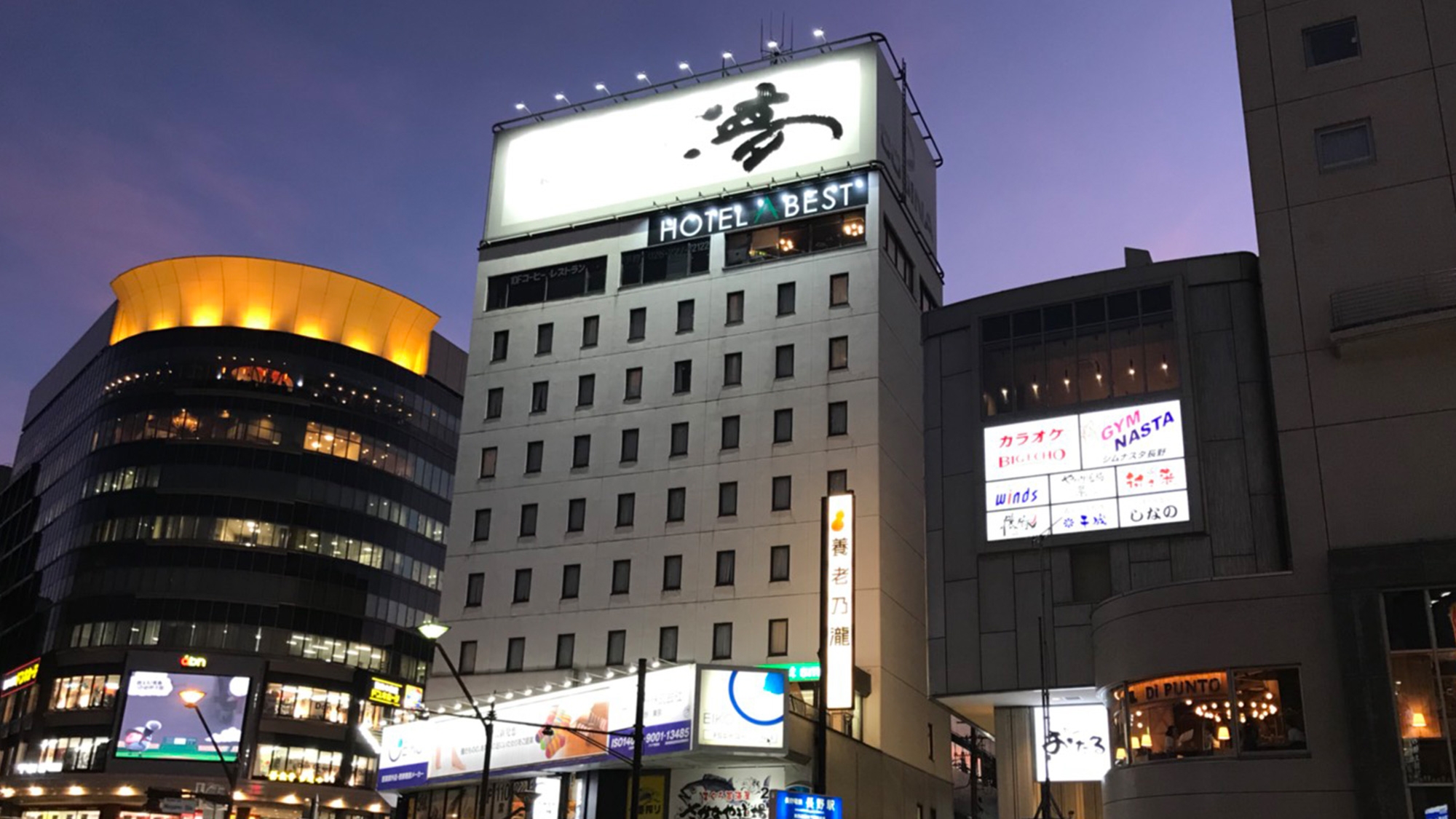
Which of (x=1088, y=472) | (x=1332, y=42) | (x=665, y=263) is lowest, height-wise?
(x=1088, y=472)

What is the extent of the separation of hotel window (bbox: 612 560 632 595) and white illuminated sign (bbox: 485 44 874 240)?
18.9 m

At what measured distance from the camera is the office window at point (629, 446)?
60750 mm

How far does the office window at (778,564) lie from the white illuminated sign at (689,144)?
18930mm

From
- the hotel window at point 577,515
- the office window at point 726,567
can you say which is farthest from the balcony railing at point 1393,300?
the hotel window at point 577,515

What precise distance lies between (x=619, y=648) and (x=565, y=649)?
279cm

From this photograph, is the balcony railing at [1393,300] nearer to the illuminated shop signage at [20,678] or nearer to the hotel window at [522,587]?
the hotel window at [522,587]

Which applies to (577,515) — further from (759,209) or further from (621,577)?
(759,209)

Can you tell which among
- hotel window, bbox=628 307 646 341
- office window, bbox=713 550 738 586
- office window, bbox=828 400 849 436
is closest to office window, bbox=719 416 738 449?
office window, bbox=828 400 849 436

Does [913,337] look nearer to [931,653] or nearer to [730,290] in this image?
[730,290]

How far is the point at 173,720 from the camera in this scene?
10031 cm

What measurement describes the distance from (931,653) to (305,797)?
70327 millimetres

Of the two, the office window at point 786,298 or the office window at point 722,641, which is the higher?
the office window at point 786,298

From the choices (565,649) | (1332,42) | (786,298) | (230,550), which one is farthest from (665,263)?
(230,550)

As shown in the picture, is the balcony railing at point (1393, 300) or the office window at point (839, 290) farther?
the office window at point (839, 290)
